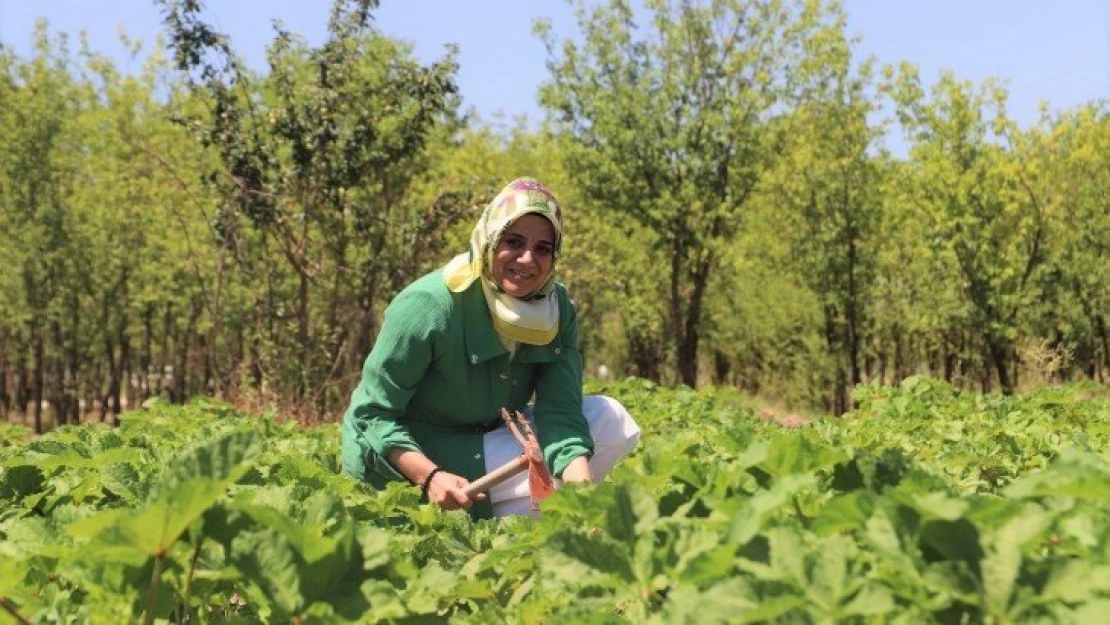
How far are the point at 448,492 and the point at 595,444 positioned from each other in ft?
3.26

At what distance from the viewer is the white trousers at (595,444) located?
3879 mm

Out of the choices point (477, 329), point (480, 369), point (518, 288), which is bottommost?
point (480, 369)

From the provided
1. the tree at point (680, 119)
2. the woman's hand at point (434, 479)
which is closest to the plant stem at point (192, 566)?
the woman's hand at point (434, 479)

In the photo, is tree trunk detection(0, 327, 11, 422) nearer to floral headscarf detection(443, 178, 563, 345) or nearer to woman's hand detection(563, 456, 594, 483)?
floral headscarf detection(443, 178, 563, 345)

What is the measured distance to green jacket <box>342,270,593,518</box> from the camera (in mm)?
3713

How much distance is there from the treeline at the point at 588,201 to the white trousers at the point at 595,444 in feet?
28.4

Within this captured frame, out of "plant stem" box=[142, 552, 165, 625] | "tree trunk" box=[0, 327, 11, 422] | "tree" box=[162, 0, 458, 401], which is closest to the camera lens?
"plant stem" box=[142, 552, 165, 625]

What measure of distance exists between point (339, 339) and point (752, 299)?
20.2m

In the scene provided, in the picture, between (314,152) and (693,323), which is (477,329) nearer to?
(314,152)

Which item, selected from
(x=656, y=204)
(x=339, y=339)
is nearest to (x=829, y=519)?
(x=339, y=339)

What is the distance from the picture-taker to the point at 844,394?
90.9 feet

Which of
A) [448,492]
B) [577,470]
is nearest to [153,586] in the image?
[448,492]

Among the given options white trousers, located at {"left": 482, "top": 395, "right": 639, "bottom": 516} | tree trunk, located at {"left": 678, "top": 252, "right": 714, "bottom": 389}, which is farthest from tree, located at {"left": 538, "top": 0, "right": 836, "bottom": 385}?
white trousers, located at {"left": 482, "top": 395, "right": 639, "bottom": 516}

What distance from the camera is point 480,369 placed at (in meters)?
3.97
